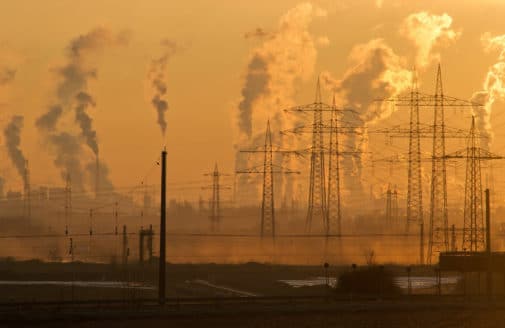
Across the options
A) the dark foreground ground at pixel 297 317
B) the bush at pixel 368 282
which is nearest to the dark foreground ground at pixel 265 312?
the dark foreground ground at pixel 297 317

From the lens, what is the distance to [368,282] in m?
107

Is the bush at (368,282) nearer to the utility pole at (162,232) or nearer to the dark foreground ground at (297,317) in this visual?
the dark foreground ground at (297,317)

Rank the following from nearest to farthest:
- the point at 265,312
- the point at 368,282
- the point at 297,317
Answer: the point at 297,317 → the point at 265,312 → the point at 368,282

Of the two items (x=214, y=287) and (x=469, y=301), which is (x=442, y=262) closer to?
(x=469, y=301)

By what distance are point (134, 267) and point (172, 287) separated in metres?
39.7

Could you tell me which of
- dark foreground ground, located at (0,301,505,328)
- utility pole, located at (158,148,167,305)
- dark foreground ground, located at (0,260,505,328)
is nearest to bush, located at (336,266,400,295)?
dark foreground ground, located at (0,260,505,328)

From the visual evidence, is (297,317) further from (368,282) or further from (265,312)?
(368,282)

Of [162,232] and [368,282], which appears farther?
[368,282]

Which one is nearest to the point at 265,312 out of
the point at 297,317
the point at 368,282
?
the point at 297,317

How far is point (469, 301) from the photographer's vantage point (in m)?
91.4

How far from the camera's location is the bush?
347 ft

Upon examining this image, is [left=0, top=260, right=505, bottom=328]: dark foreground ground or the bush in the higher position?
the bush

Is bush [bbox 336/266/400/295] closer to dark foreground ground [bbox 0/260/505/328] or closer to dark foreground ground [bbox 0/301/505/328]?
A: dark foreground ground [bbox 0/260/505/328]

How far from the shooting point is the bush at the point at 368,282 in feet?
347
